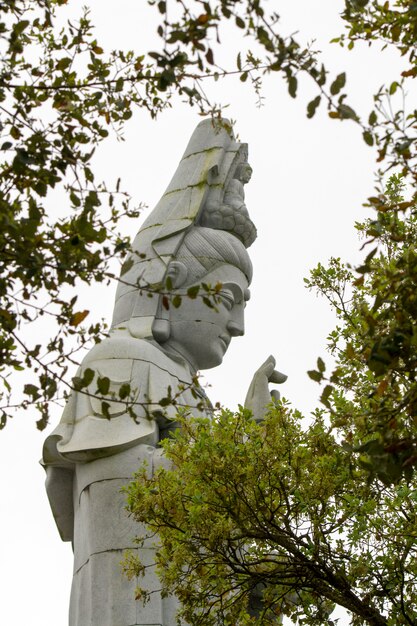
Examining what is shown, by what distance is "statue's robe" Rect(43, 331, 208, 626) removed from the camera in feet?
27.2

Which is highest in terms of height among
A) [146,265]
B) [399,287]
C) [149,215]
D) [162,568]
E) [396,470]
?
[149,215]

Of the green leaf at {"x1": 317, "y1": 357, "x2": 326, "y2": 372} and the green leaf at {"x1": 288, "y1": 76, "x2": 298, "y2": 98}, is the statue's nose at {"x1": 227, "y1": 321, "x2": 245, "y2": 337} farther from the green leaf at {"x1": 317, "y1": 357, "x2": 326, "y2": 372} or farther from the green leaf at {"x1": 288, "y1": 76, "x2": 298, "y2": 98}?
the green leaf at {"x1": 288, "y1": 76, "x2": 298, "y2": 98}

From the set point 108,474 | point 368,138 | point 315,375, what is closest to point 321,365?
point 315,375

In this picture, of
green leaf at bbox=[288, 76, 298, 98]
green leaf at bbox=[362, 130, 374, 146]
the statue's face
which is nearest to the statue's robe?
the statue's face

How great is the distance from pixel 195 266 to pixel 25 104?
4.13m

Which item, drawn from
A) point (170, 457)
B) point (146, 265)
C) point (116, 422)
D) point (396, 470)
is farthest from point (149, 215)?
point (396, 470)

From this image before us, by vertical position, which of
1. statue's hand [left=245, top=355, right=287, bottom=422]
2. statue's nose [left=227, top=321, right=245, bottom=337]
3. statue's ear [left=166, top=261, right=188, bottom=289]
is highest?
statue's ear [left=166, top=261, right=188, bottom=289]

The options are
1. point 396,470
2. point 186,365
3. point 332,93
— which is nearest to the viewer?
point 396,470

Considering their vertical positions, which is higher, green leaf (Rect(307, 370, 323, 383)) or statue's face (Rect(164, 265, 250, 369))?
statue's face (Rect(164, 265, 250, 369))

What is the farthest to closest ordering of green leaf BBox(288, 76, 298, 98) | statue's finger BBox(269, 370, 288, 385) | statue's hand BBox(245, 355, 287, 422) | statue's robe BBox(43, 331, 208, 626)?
statue's finger BBox(269, 370, 288, 385) → statue's hand BBox(245, 355, 287, 422) → statue's robe BBox(43, 331, 208, 626) → green leaf BBox(288, 76, 298, 98)

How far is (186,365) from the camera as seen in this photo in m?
9.71

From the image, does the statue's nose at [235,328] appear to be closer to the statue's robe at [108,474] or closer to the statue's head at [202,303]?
the statue's head at [202,303]

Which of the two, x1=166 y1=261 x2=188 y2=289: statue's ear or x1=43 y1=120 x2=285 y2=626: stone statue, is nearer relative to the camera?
x1=43 y1=120 x2=285 y2=626: stone statue

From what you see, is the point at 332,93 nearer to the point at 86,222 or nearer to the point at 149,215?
the point at 86,222
